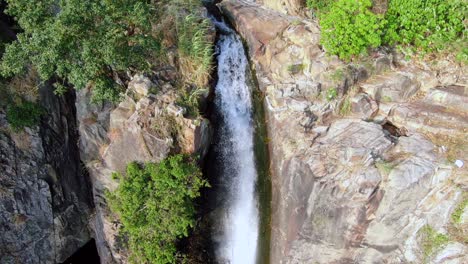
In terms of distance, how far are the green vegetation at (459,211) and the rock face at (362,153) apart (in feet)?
0.34

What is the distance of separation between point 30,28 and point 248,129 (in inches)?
276

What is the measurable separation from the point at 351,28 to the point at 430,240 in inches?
234

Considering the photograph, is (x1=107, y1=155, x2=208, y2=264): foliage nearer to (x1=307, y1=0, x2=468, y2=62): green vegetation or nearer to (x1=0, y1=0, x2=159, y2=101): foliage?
(x1=0, y1=0, x2=159, y2=101): foliage

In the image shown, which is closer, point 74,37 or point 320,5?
point 74,37

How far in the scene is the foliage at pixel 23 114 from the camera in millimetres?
11892

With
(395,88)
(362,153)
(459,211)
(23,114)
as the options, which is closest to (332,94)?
(395,88)

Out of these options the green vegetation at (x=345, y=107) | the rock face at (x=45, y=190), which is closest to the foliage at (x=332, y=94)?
the green vegetation at (x=345, y=107)

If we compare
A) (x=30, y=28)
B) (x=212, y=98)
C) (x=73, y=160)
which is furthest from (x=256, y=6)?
(x=73, y=160)

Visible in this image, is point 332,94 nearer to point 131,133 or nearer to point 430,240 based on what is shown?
point 430,240

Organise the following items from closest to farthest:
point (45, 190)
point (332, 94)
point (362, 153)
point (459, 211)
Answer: point (459, 211) → point (362, 153) → point (332, 94) → point (45, 190)

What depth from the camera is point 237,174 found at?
1255 centimetres

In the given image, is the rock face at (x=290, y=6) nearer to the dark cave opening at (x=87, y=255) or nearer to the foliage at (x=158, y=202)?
the foliage at (x=158, y=202)

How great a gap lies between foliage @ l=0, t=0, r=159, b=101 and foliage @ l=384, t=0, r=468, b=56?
710cm

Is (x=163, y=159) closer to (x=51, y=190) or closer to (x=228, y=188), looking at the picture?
(x=228, y=188)
